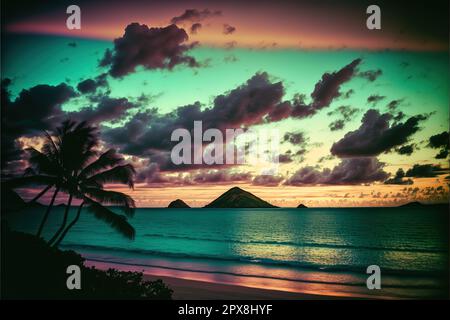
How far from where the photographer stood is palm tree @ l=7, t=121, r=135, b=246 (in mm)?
11875

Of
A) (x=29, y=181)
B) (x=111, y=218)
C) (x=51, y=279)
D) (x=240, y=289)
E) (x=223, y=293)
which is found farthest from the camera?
(x=240, y=289)

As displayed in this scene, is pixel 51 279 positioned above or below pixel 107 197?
below

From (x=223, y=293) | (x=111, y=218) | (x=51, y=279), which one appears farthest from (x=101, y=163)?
(x=223, y=293)

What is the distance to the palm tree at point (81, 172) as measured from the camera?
39.0 ft

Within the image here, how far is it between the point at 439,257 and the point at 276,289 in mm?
18073

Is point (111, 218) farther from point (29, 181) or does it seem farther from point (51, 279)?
point (51, 279)

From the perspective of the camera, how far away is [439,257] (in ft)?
83.9

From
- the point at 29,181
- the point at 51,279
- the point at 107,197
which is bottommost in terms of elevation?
the point at 51,279

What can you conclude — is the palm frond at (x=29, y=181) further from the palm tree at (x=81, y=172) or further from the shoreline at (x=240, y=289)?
the shoreline at (x=240, y=289)

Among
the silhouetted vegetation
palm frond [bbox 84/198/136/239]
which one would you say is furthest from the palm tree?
the silhouetted vegetation

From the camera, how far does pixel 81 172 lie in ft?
41.0
